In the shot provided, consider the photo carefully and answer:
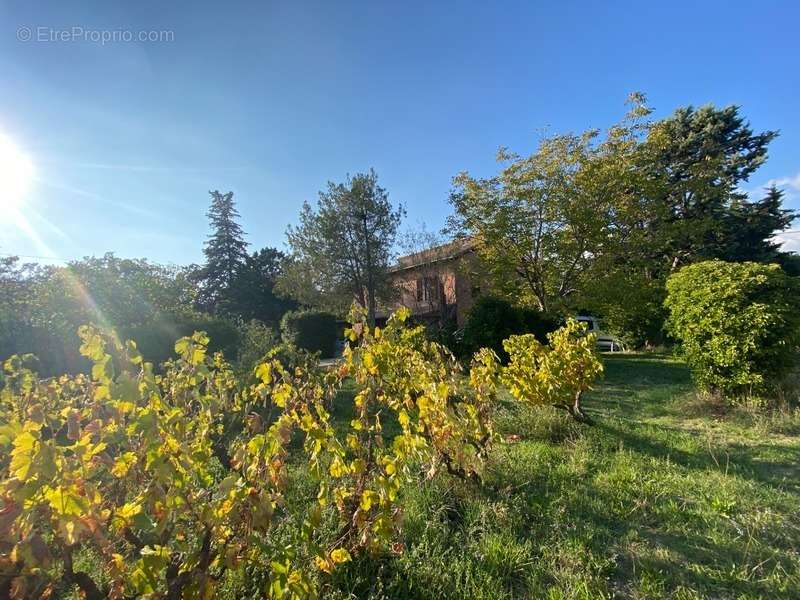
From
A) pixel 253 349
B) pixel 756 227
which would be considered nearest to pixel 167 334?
pixel 253 349

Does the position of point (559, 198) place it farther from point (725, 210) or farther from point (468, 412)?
point (725, 210)

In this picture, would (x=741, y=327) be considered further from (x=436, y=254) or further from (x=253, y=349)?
(x=436, y=254)

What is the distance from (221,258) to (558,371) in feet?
102

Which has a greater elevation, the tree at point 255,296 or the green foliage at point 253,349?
the tree at point 255,296

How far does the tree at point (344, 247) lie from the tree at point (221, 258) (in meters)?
14.6

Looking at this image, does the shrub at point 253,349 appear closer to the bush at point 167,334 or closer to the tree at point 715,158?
the bush at point 167,334

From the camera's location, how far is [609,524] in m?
2.67

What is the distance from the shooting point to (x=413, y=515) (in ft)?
9.04

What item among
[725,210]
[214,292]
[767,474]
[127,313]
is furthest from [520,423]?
[214,292]

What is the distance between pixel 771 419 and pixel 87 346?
21.1 ft

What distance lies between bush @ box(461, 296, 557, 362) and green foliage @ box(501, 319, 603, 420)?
495 centimetres

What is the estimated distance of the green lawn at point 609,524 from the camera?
2105mm

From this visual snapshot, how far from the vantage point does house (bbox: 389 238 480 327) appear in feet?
56.3

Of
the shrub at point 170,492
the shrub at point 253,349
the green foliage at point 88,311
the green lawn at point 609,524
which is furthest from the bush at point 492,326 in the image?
the green foliage at point 88,311
